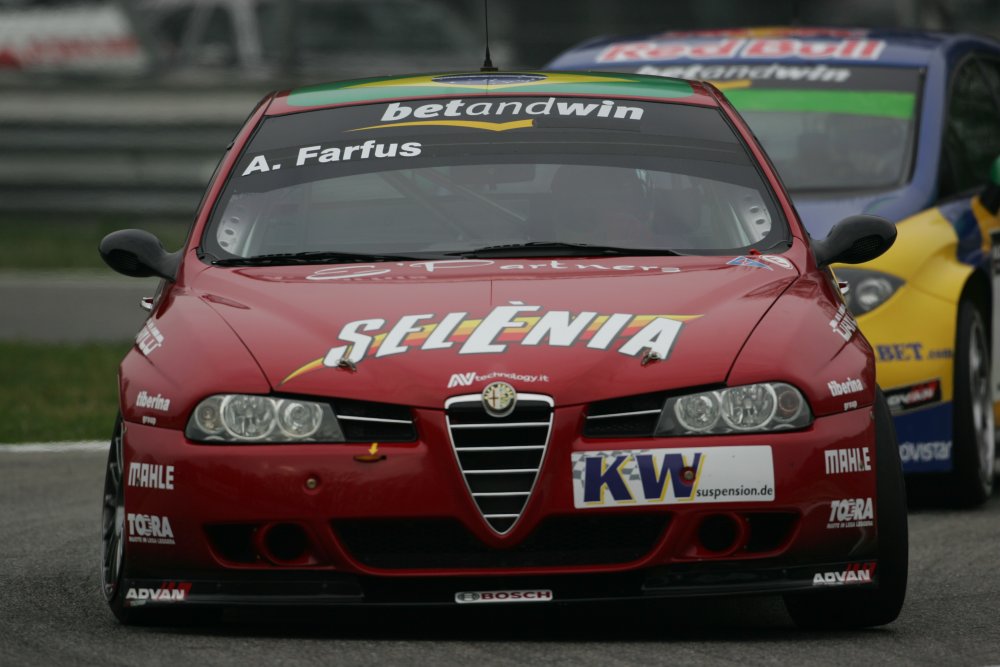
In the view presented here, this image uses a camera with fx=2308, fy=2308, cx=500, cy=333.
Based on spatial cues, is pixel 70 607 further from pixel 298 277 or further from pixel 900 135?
pixel 900 135

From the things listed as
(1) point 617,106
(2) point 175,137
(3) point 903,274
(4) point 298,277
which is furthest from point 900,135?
(2) point 175,137

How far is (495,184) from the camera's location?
6664 mm

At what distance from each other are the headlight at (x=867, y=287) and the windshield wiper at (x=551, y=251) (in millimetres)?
2177

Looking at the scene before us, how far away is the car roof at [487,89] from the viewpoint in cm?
717

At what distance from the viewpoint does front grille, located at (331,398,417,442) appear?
547 centimetres

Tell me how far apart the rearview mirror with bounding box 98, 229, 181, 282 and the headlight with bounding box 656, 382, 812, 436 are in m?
1.70

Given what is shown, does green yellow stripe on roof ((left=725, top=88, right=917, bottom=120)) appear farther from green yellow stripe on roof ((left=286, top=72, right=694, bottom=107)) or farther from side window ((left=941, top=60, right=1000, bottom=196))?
green yellow stripe on roof ((left=286, top=72, right=694, bottom=107))

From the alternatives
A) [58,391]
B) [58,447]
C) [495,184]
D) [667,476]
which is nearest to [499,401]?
[667,476]

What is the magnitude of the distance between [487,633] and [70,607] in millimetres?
1250

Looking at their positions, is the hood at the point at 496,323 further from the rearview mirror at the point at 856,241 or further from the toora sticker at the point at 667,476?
the rearview mirror at the point at 856,241

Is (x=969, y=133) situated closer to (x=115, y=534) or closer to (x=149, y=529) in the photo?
(x=115, y=534)

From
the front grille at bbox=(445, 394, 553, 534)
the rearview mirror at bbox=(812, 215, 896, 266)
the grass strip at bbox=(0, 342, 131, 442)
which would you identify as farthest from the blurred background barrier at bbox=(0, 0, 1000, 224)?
the front grille at bbox=(445, 394, 553, 534)

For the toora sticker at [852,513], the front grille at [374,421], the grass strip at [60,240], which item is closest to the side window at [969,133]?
the toora sticker at [852,513]

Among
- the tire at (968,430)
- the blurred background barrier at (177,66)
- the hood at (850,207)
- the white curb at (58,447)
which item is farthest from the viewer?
the blurred background barrier at (177,66)
